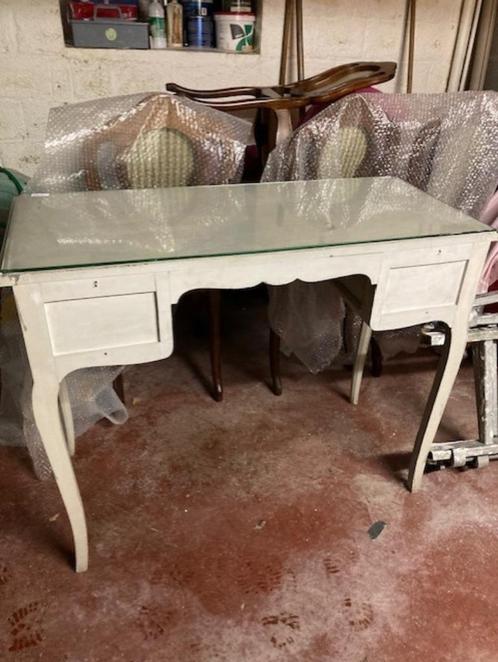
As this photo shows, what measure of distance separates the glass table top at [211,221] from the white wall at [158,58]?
1.06m

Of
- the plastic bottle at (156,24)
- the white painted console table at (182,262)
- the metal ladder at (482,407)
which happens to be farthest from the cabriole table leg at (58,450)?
the plastic bottle at (156,24)

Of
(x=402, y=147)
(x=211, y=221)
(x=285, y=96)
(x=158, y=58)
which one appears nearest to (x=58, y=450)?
(x=211, y=221)

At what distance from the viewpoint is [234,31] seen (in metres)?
2.11

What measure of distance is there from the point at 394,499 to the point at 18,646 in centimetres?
89

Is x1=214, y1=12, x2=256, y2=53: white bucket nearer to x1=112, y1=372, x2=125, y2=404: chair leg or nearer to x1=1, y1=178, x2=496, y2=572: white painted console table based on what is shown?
x1=1, y1=178, x2=496, y2=572: white painted console table

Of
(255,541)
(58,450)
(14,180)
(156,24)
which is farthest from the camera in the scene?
(156,24)

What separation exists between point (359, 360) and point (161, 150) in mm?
842

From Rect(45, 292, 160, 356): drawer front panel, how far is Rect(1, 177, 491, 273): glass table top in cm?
7

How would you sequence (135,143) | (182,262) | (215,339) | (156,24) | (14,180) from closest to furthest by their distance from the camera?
Result: (182,262) → (135,143) → (14,180) → (215,339) → (156,24)

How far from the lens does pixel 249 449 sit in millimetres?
1467

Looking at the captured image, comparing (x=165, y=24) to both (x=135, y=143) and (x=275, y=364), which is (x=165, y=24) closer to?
(x=135, y=143)

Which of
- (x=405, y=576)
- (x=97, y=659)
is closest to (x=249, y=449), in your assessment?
(x=405, y=576)

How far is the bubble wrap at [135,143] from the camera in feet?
4.24

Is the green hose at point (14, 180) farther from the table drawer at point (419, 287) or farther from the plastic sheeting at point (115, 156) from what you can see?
the table drawer at point (419, 287)
